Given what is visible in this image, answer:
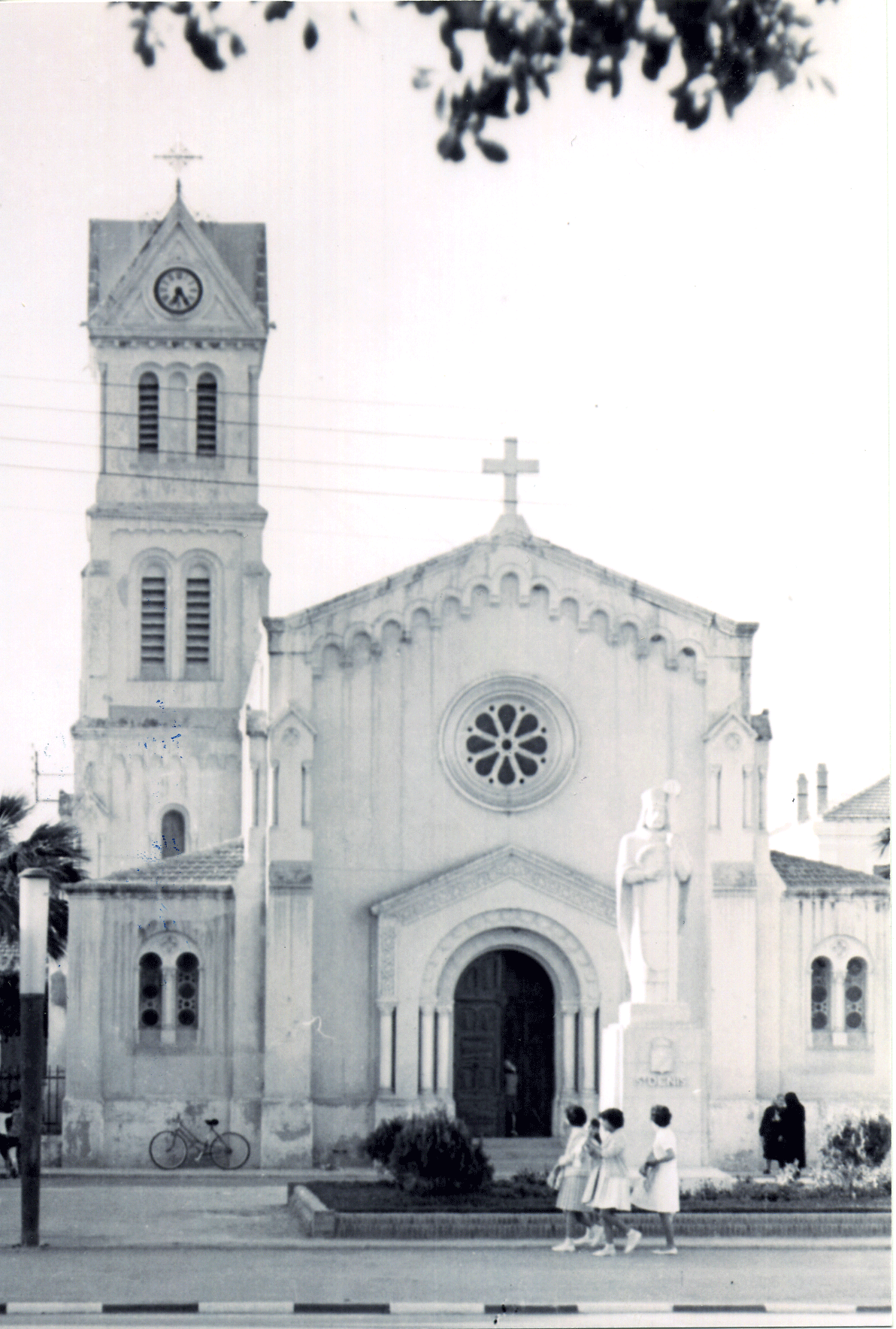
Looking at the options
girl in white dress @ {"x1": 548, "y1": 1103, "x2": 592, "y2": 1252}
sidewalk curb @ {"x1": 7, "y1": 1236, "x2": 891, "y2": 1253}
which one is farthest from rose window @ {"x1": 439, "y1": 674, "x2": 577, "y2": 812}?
girl in white dress @ {"x1": 548, "y1": 1103, "x2": 592, "y2": 1252}

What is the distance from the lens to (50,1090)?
36719 mm

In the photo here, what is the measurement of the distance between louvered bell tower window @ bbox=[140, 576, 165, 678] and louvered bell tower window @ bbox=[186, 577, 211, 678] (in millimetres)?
513

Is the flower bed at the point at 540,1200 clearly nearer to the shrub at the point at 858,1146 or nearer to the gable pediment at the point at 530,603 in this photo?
the shrub at the point at 858,1146

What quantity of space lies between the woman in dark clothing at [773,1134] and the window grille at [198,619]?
53.9 ft

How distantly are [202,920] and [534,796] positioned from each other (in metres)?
5.28

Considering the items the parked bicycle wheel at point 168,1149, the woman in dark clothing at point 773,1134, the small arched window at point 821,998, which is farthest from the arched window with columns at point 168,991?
the small arched window at point 821,998

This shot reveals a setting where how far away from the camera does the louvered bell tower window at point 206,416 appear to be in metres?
43.5

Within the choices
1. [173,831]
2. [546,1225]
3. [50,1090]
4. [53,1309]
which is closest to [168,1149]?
[50,1090]

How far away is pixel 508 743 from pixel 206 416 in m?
13.6

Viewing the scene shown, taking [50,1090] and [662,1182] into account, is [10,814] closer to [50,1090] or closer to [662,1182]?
[50,1090]

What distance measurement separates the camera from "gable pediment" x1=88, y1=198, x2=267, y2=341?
1713 inches

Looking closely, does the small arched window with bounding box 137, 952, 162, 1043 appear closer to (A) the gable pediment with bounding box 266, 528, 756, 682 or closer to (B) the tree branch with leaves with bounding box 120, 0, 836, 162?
(A) the gable pediment with bounding box 266, 528, 756, 682

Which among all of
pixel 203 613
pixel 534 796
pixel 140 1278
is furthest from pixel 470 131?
pixel 203 613

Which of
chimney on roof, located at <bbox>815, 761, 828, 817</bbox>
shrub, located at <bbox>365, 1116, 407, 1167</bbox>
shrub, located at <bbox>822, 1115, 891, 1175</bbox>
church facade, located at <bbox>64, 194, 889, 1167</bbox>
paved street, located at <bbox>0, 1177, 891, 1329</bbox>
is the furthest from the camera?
chimney on roof, located at <bbox>815, 761, 828, 817</bbox>
